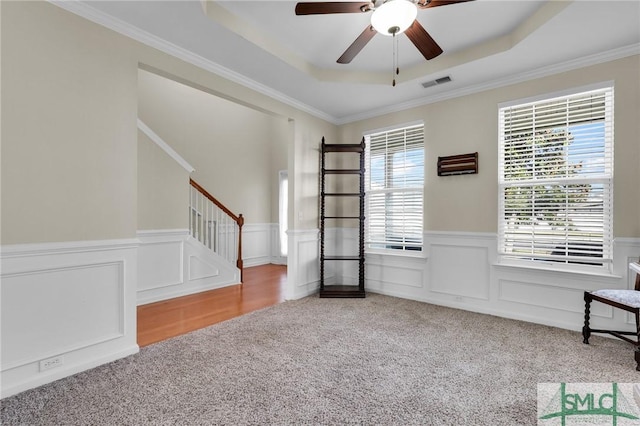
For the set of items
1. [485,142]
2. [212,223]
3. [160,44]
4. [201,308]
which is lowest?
[201,308]

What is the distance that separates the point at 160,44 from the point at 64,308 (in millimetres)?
2248

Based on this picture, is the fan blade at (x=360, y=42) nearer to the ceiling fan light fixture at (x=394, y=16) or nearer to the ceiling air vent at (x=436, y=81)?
the ceiling fan light fixture at (x=394, y=16)

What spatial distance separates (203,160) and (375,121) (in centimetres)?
354

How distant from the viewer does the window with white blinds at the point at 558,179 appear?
2945 millimetres

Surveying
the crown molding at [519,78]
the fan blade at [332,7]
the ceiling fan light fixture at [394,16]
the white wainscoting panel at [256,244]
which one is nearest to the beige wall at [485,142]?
the crown molding at [519,78]

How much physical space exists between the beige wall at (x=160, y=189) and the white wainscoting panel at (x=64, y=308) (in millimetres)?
1656

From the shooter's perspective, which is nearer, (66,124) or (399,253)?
(66,124)

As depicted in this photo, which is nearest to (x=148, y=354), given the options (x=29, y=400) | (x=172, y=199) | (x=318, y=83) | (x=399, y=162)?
(x=29, y=400)

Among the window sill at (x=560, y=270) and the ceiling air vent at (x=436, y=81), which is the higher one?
the ceiling air vent at (x=436, y=81)

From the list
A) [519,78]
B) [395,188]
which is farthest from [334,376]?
[519,78]

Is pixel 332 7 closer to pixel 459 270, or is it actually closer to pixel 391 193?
pixel 391 193

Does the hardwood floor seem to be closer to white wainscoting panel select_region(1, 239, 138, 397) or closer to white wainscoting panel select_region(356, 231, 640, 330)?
white wainscoting panel select_region(1, 239, 138, 397)

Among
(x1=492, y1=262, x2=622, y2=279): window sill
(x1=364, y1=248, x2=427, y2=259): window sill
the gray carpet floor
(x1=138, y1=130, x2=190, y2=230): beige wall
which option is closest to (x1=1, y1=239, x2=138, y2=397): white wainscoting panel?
the gray carpet floor

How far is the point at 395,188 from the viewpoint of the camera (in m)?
4.37
